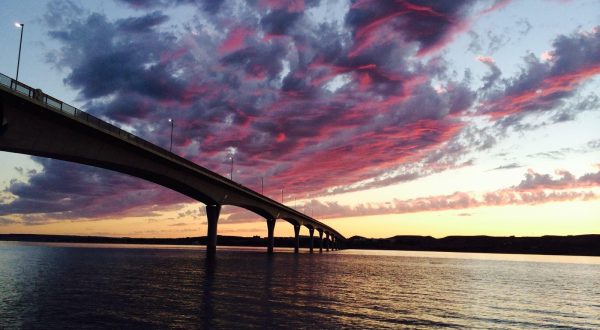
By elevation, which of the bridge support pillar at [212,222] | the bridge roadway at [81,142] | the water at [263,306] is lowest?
the water at [263,306]

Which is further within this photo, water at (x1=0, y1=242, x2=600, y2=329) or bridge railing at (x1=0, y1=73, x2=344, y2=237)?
bridge railing at (x1=0, y1=73, x2=344, y2=237)

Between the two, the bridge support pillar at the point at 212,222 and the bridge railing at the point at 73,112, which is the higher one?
the bridge railing at the point at 73,112

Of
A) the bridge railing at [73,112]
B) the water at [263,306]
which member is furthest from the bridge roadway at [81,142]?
the water at [263,306]

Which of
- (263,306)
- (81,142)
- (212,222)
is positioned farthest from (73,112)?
(212,222)

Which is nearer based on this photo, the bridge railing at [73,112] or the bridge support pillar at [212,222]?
the bridge railing at [73,112]

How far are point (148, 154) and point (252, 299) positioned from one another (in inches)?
1271

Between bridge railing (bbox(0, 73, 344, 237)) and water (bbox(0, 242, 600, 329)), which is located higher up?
bridge railing (bbox(0, 73, 344, 237))

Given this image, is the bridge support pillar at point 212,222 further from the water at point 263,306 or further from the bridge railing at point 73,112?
the water at point 263,306

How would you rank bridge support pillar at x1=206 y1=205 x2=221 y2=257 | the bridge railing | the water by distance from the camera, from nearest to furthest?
the water < the bridge railing < bridge support pillar at x1=206 y1=205 x2=221 y2=257

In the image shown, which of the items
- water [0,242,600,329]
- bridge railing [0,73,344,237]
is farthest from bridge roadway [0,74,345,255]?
water [0,242,600,329]

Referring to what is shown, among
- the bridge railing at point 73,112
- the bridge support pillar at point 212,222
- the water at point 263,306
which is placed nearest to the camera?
the water at point 263,306

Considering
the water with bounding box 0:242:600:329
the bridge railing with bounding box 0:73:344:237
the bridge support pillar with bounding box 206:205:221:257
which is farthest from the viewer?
the bridge support pillar with bounding box 206:205:221:257

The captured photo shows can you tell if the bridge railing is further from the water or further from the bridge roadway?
the water

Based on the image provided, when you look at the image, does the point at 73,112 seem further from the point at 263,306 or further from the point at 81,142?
the point at 263,306
